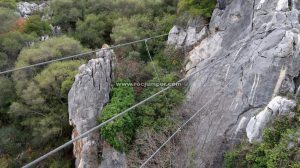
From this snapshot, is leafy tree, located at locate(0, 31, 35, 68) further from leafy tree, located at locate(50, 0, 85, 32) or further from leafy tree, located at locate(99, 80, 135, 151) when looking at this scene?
leafy tree, located at locate(99, 80, 135, 151)

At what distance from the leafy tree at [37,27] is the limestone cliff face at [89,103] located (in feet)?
28.1

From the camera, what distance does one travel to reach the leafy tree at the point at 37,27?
64.6ft

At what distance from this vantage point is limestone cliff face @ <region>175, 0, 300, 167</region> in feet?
35.4

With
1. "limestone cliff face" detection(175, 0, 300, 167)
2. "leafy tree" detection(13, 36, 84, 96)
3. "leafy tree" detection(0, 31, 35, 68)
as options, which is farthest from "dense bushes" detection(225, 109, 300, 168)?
"leafy tree" detection(0, 31, 35, 68)

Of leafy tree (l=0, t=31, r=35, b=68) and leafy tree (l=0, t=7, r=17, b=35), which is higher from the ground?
leafy tree (l=0, t=7, r=17, b=35)

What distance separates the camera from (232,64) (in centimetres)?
1240

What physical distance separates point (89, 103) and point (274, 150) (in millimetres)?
7701

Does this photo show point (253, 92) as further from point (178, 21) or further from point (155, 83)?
point (178, 21)

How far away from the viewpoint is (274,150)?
893 cm

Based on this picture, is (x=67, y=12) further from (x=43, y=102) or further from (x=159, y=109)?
(x=159, y=109)

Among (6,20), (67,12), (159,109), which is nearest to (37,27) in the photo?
(6,20)

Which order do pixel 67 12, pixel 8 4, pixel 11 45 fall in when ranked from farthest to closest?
pixel 8 4 < pixel 67 12 < pixel 11 45

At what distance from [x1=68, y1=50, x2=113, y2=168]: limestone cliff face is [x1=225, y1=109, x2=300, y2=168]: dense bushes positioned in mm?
5654

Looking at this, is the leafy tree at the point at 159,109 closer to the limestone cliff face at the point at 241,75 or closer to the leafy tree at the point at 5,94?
the limestone cliff face at the point at 241,75
